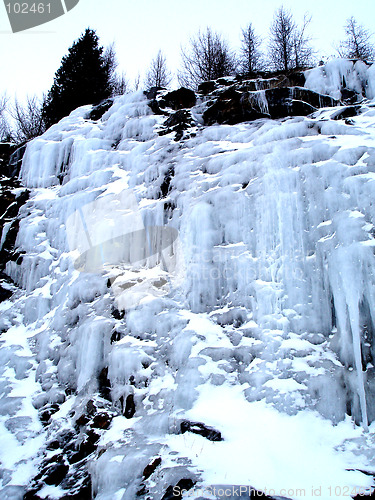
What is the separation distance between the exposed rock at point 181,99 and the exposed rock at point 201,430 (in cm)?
774

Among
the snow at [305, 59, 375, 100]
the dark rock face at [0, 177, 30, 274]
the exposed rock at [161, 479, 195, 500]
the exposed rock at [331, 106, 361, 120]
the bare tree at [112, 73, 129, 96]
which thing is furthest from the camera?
the bare tree at [112, 73, 129, 96]

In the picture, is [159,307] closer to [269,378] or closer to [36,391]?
[269,378]

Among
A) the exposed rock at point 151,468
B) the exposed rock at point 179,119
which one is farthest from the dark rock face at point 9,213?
the exposed rock at point 151,468

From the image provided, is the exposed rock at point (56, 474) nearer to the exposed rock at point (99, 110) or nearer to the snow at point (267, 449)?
the snow at point (267, 449)

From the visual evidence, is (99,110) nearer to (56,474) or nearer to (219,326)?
(219,326)

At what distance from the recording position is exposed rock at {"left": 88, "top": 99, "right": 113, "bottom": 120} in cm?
1049

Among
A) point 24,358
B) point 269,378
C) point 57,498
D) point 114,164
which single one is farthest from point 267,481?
point 114,164

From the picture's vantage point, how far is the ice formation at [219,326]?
13.2 feet

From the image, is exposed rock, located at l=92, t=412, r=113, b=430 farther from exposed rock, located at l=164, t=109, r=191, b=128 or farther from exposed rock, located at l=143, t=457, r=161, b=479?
exposed rock, located at l=164, t=109, r=191, b=128

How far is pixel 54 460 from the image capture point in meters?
4.60

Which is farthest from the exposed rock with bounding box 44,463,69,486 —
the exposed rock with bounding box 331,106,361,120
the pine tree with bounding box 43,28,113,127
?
the pine tree with bounding box 43,28,113,127

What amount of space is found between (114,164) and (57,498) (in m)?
6.42

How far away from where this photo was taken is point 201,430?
4.26 m

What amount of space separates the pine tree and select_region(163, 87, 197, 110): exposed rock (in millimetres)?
4657
